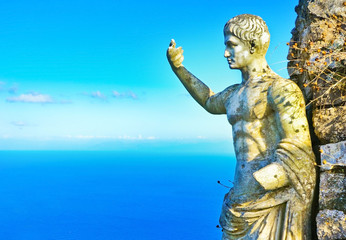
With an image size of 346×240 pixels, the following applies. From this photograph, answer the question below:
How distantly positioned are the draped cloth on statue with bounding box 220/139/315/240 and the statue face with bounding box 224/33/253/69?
1006 millimetres

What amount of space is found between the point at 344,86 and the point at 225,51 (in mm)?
1289

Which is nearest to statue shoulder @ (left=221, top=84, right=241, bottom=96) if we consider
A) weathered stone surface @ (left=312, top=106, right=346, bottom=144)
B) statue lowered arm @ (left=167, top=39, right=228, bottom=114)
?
statue lowered arm @ (left=167, top=39, right=228, bottom=114)

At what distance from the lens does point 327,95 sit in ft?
14.0

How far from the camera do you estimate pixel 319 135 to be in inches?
165

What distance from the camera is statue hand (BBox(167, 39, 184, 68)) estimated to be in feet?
17.0

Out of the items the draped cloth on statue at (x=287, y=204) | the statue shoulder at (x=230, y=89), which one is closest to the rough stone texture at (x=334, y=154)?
the draped cloth on statue at (x=287, y=204)

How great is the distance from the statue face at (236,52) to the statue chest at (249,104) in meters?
0.27

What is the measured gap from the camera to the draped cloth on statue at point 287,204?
393cm

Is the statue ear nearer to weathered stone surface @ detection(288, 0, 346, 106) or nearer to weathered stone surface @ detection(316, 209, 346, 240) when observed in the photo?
weathered stone surface @ detection(288, 0, 346, 106)

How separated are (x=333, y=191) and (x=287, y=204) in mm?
459

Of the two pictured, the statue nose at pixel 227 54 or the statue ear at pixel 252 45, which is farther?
the statue nose at pixel 227 54

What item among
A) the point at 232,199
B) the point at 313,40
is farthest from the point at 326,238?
the point at 313,40

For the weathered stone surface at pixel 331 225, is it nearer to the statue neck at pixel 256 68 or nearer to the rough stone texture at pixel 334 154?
the rough stone texture at pixel 334 154

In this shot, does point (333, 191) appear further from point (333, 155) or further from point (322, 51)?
point (322, 51)
